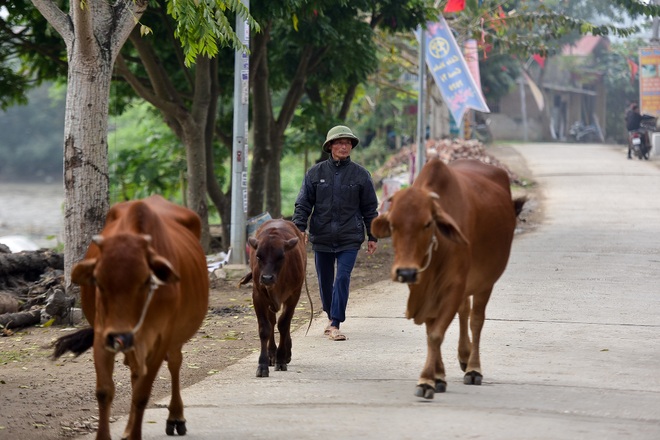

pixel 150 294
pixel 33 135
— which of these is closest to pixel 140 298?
pixel 150 294

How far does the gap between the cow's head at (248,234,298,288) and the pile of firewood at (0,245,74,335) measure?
3092mm

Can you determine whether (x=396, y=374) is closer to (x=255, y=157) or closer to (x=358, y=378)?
(x=358, y=378)

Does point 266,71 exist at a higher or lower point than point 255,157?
higher

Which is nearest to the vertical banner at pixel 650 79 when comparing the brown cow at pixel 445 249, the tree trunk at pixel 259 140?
the tree trunk at pixel 259 140

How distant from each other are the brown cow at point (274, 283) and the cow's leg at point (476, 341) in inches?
59.3

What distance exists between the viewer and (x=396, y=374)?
8344 millimetres

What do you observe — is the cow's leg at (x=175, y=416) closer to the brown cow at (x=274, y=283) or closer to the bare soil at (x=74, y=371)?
the bare soil at (x=74, y=371)

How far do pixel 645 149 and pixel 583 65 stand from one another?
29303 mm

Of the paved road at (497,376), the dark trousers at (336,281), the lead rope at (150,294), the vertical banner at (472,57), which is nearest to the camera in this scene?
the lead rope at (150,294)

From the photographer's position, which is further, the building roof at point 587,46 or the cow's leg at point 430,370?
the building roof at point 587,46

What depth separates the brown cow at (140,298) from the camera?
18.8 feet

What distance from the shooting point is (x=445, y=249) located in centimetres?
758

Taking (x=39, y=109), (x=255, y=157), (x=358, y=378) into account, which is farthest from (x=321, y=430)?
(x=39, y=109)

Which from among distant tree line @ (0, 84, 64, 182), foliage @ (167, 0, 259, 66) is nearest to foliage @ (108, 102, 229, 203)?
foliage @ (167, 0, 259, 66)
